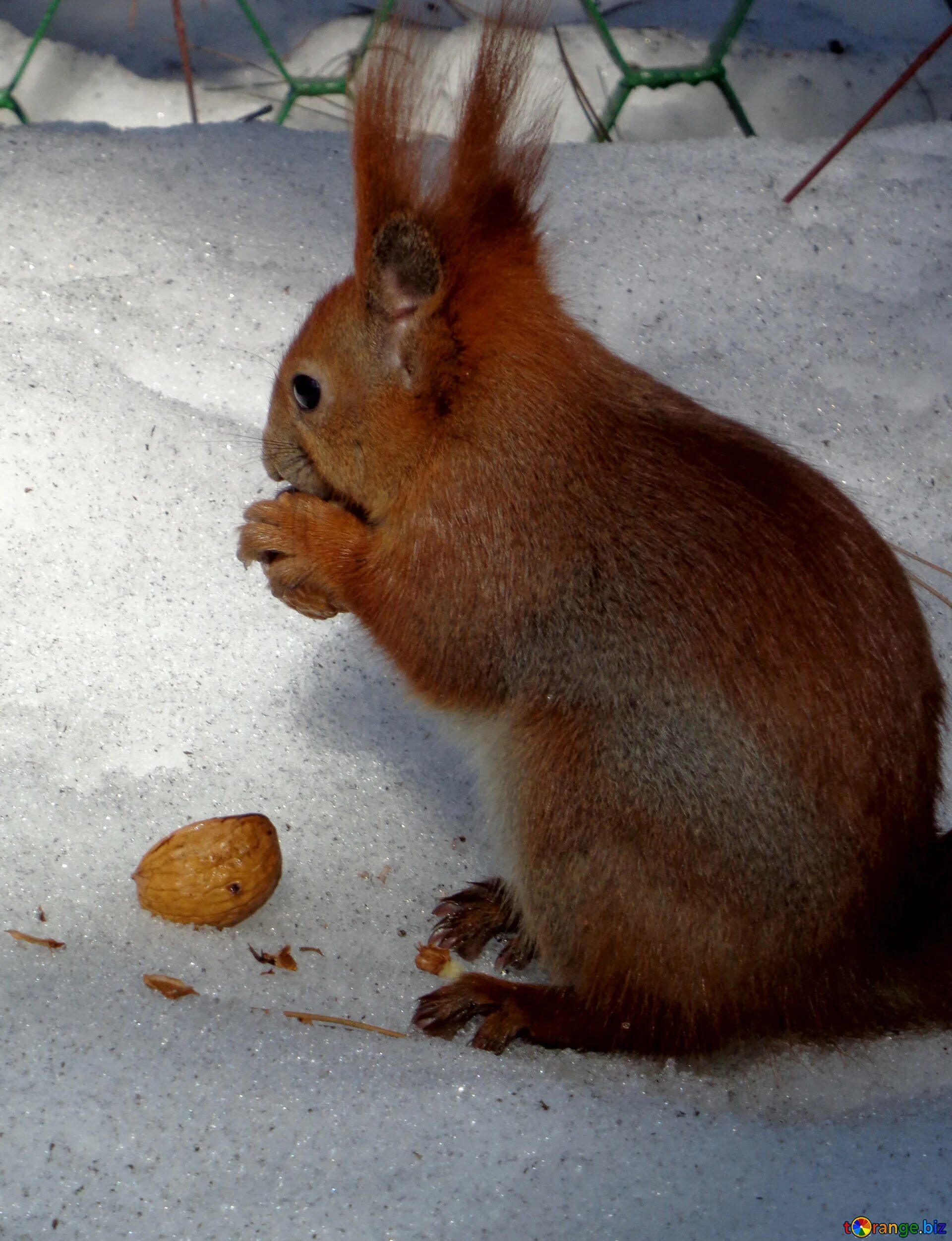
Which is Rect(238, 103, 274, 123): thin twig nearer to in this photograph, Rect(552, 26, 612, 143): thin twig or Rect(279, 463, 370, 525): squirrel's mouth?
Rect(552, 26, 612, 143): thin twig

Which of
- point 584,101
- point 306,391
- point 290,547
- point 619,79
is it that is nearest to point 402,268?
point 306,391

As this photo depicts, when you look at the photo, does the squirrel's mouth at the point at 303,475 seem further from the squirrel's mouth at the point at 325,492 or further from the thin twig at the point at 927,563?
the thin twig at the point at 927,563

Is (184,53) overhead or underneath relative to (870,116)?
underneath

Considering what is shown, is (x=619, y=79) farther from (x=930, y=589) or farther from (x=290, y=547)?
(x=290, y=547)

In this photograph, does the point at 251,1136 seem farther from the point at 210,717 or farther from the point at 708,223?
the point at 708,223

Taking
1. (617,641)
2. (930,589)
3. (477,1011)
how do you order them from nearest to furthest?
(617,641), (477,1011), (930,589)

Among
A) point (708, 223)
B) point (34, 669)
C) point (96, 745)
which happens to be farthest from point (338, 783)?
point (708, 223)
